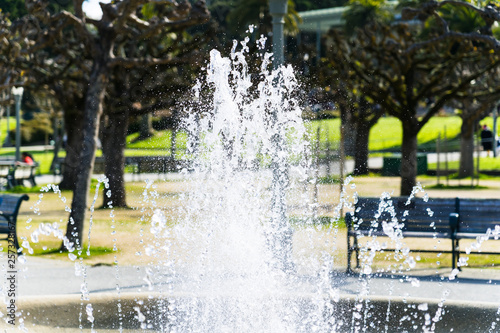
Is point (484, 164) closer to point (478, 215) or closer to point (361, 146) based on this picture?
point (361, 146)

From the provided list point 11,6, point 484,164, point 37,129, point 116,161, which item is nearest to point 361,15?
point 484,164

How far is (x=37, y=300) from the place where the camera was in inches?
235

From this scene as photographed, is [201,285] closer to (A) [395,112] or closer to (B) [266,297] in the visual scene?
(B) [266,297]

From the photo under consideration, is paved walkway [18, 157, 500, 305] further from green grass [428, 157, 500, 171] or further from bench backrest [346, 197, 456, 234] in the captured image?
green grass [428, 157, 500, 171]

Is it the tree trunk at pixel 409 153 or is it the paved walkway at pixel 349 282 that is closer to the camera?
the paved walkway at pixel 349 282

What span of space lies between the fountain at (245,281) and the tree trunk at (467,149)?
43.4ft

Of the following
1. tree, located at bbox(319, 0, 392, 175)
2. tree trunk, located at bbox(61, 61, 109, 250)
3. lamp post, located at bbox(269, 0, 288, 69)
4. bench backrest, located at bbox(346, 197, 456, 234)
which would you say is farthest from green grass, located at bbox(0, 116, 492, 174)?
lamp post, located at bbox(269, 0, 288, 69)

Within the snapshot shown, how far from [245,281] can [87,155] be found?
189 inches

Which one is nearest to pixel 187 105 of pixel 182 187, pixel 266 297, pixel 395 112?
pixel 182 187

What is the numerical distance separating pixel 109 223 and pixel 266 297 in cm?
833

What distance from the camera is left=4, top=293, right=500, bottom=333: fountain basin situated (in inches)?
232

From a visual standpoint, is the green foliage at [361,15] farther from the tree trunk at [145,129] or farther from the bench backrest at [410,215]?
the bench backrest at [410,215]

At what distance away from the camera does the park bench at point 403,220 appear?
Answer: 28.7ft

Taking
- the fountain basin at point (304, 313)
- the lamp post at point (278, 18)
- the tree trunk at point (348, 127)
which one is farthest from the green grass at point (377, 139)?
the fountain basin at point (304, 313)
